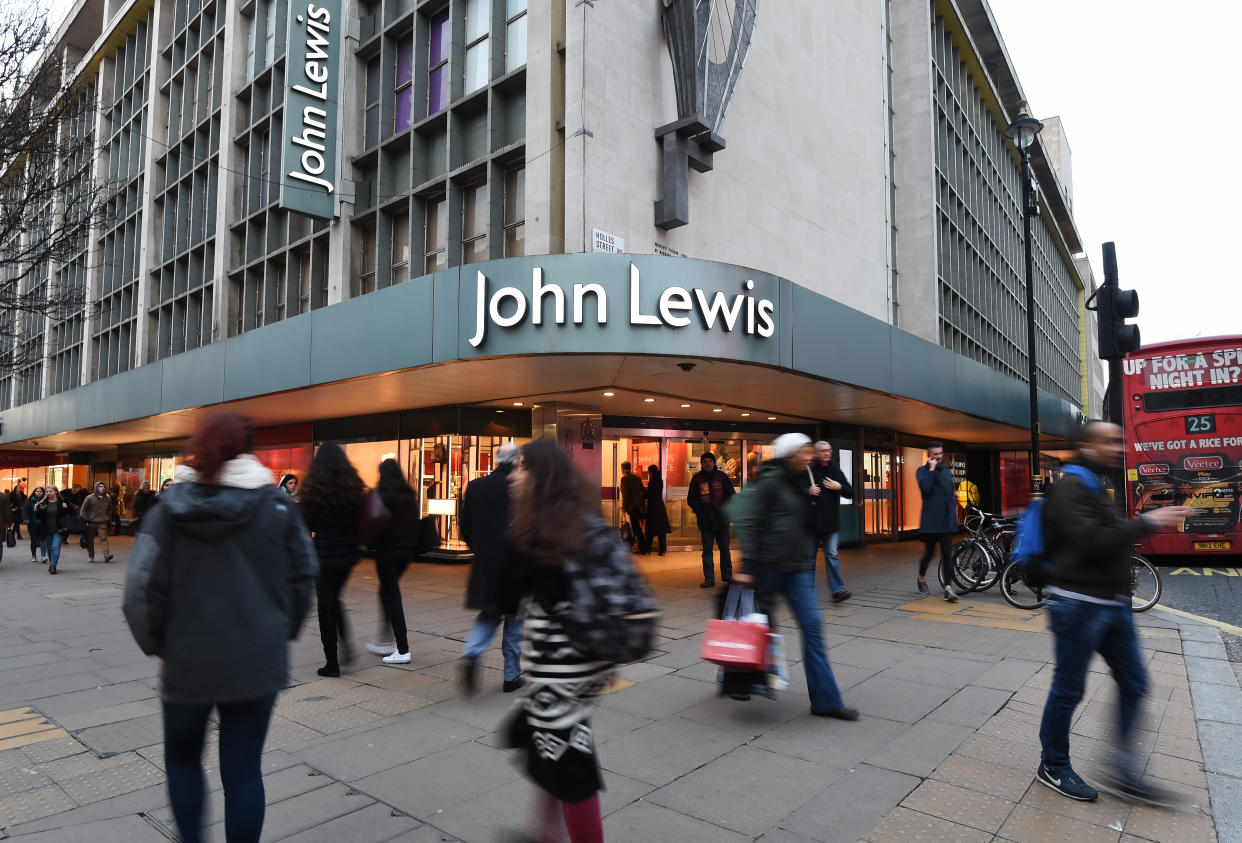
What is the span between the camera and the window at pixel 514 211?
1196cm

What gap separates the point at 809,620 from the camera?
470 cm

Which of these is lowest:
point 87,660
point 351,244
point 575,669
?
point 87,660

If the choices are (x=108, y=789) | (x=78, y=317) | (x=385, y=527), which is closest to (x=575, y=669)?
(x=108, y=789)

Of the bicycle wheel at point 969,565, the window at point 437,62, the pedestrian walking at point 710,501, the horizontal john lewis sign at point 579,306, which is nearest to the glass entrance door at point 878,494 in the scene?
the bicycle wheel at point 969,565

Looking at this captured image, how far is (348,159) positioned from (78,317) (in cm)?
1779

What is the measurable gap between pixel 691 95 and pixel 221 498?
35.9 ft

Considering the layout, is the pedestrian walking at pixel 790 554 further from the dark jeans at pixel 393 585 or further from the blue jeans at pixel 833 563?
the blue jeans at pixel 833 563

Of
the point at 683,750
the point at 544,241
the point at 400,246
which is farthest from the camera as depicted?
the point at 400,246

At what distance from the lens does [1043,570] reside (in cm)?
371

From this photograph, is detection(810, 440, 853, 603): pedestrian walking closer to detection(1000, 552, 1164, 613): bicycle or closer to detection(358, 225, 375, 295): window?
detection(1000, 552, 1164, 613): bicycle

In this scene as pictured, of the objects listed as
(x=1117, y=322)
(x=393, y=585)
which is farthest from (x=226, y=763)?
(x=1117, y=322)

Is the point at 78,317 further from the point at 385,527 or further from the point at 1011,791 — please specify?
the point at 1011,791

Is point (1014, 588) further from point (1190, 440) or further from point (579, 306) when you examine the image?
point (1190, 440)

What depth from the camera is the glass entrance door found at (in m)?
19.0
